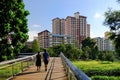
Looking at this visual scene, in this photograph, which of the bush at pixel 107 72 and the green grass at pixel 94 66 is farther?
the green grass at pixel 94 66

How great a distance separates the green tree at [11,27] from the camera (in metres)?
31.4

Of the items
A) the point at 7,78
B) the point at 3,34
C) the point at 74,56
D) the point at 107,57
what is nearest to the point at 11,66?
the point at 7,78

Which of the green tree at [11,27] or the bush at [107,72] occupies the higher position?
the green tree at [11,27]

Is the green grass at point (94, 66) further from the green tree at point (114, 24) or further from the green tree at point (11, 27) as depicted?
the green tree at point (11, 27)

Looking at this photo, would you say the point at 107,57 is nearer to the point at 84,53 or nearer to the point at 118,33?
the point at 84,53

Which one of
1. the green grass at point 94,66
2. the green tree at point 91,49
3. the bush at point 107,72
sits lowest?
the bush at point 107,72

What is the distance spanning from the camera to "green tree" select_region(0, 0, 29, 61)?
103 feet

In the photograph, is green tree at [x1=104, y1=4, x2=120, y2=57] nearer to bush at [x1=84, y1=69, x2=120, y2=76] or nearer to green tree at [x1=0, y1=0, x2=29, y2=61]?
bush at [x1=84, y1=69, x2=120, y2=76]

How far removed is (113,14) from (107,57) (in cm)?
8909

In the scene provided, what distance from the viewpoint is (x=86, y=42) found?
16275cm

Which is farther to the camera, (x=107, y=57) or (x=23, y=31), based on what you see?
(x=107, y=57)

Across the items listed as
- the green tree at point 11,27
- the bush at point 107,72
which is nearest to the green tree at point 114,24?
the bush at point 107,72

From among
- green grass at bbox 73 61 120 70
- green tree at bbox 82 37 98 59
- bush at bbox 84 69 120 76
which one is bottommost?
bush at bbox 84 69 120 76

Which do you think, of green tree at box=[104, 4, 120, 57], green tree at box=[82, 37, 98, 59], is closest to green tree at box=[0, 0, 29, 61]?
green tree at box=[104, 4, 120, 57]
